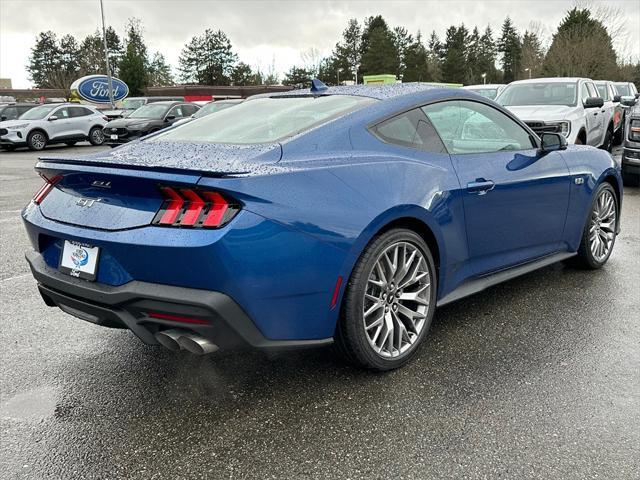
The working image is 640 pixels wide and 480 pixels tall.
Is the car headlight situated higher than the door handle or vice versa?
the door handle

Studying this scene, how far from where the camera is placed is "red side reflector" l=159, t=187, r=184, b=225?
7.92 feet

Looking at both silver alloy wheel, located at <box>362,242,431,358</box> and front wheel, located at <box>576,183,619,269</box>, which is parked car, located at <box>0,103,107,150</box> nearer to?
front wheel, located at <box>576,183,619,269</box>

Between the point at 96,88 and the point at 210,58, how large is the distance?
171 ft

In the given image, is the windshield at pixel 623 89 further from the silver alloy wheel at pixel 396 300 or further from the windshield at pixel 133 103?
the windshield at pixel 133 103

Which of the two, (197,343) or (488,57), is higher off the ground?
(488,57)

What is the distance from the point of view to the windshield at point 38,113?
20250mm

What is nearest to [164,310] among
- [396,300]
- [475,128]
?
[396,300]

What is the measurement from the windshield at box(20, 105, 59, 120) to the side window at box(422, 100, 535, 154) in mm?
19779

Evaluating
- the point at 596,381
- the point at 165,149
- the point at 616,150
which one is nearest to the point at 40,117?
the point at 616,150

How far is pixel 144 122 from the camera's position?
58.0 ft

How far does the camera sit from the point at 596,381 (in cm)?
302

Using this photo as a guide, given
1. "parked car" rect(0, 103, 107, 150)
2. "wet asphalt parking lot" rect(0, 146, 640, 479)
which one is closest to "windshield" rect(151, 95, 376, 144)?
"wet asphalt parking lot" rect(0, 146, 640, 479)

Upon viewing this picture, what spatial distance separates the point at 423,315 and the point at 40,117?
20.4 m

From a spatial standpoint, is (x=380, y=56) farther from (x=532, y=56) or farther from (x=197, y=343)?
(x=197, y=343)
